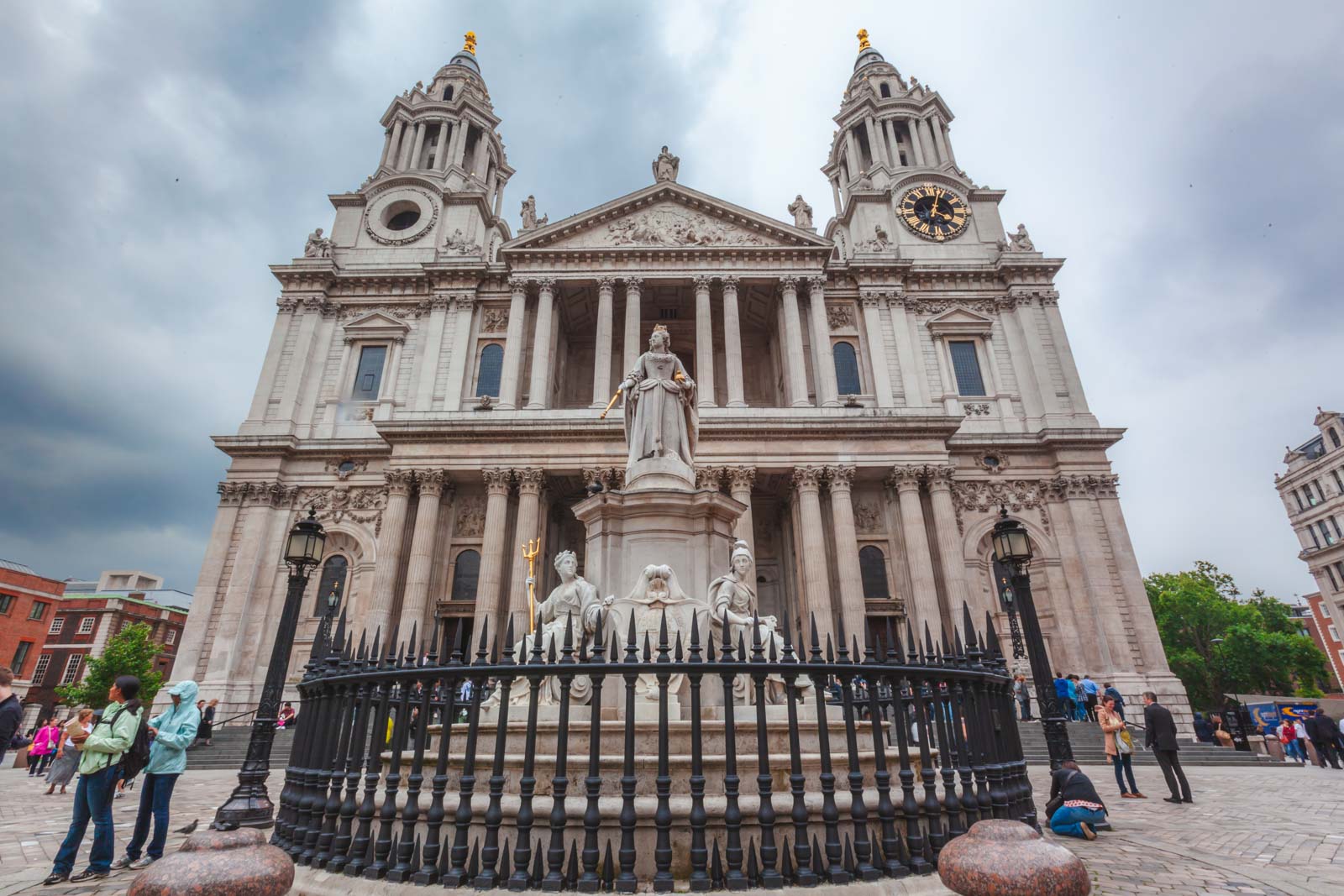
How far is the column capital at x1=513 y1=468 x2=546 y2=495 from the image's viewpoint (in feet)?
77.1

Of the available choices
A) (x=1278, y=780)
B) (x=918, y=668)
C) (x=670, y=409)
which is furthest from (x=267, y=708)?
(x=1278, y=780)

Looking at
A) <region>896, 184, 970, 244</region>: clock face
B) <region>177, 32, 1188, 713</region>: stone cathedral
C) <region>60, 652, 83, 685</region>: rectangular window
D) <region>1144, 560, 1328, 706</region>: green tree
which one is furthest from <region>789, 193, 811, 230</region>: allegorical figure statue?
<region>60, 652, 83, 685</region>: rectangular window

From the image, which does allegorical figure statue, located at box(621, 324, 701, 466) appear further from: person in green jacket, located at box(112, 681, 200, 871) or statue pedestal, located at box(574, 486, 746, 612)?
person in green jacket, located at box(112, 681, 200, 871)

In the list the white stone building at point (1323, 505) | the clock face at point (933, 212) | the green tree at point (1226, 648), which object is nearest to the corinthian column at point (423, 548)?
the clock face at point (933, 212)

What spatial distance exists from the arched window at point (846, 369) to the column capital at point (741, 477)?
8097 mm

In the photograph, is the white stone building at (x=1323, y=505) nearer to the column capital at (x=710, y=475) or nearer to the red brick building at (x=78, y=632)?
the column capital at (x=710, y=475)

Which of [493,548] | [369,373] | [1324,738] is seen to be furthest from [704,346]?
[1324,738]

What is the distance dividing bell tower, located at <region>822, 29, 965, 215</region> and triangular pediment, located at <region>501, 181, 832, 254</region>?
883cm

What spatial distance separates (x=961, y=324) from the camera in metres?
30.1

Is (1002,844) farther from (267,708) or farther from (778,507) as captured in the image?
(778,507)

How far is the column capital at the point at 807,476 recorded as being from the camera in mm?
23438

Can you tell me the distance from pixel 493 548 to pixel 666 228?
53.6 ft

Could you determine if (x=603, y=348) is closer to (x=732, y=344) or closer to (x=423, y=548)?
(x=732, y=344)

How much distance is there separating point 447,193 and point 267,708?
3098 centimetres
